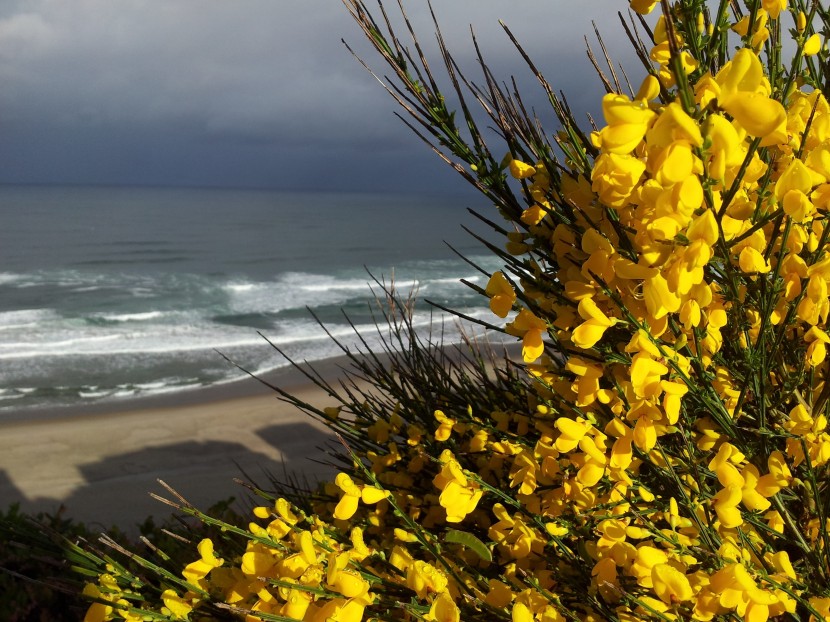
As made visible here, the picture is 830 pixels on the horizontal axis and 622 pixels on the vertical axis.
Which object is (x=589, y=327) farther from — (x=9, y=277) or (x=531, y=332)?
(x=9, y=277)

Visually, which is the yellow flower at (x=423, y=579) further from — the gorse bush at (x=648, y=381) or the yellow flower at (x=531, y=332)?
the yellow flower at (x=531, y=332)

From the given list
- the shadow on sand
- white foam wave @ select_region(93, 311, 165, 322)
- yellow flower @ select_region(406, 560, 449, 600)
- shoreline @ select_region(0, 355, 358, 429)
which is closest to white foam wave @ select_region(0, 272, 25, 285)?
white foam wave @ select_region(93, 311, 165, 322)

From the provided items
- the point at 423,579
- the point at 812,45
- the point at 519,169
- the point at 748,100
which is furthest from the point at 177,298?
the point at 748,100

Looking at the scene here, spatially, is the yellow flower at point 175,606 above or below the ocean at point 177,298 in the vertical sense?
above

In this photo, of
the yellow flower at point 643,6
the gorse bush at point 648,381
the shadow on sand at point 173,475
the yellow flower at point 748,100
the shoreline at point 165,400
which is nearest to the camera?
the yellow flower at point 748,100

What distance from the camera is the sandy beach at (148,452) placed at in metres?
7.05

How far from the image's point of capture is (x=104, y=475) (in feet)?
25.9

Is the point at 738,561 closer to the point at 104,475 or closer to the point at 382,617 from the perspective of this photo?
the point at 382,617

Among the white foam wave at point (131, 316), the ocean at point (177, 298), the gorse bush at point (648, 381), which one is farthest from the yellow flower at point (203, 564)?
the white foam wave at point (131, 316)

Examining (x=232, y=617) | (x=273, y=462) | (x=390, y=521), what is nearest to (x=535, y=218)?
(x=390, y=521)

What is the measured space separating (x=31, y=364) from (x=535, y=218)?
13835 millimetres

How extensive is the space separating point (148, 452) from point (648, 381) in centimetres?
859

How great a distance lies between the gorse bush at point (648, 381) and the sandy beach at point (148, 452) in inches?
197

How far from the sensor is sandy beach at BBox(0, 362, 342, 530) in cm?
705
